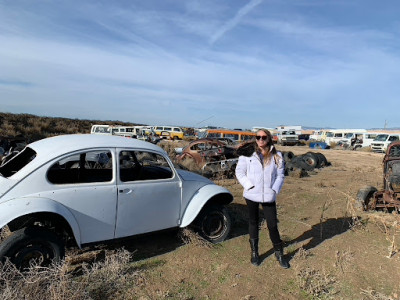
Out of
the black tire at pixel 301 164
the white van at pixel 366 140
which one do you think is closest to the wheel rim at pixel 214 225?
the black tire at pixel 301 164

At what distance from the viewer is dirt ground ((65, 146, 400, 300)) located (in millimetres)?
3664

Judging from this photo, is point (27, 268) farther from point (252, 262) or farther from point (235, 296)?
point (252, 262)

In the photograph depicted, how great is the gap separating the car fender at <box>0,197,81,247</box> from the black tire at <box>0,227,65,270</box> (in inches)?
9.0

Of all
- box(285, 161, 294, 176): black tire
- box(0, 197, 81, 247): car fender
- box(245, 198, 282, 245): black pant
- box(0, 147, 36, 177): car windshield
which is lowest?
box(285, 161, 294, 176): black tire

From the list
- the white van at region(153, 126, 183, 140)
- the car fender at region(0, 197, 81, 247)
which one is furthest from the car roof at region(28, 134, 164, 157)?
the white van at region(153, 126, 183, 140)

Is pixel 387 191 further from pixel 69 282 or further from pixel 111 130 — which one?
pixel 111 130

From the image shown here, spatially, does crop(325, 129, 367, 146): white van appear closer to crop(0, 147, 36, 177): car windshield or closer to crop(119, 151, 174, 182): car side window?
crop(119, 151, 174, 182): car side window

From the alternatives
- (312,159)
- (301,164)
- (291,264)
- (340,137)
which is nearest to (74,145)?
(291,264)

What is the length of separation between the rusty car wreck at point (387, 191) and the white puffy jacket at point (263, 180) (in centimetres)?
374

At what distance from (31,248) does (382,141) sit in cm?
3186

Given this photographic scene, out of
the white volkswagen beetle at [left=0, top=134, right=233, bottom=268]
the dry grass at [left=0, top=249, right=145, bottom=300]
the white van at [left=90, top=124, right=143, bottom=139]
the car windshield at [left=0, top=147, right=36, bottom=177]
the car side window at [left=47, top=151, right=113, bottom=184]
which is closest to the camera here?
the dry grass at [left=0, top=249, right=145, bottom=300]

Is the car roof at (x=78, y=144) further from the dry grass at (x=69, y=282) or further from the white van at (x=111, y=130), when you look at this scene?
the white van at (x=111, y=130)

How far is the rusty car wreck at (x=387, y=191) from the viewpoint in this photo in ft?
21.0

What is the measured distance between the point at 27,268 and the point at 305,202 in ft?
21.4
